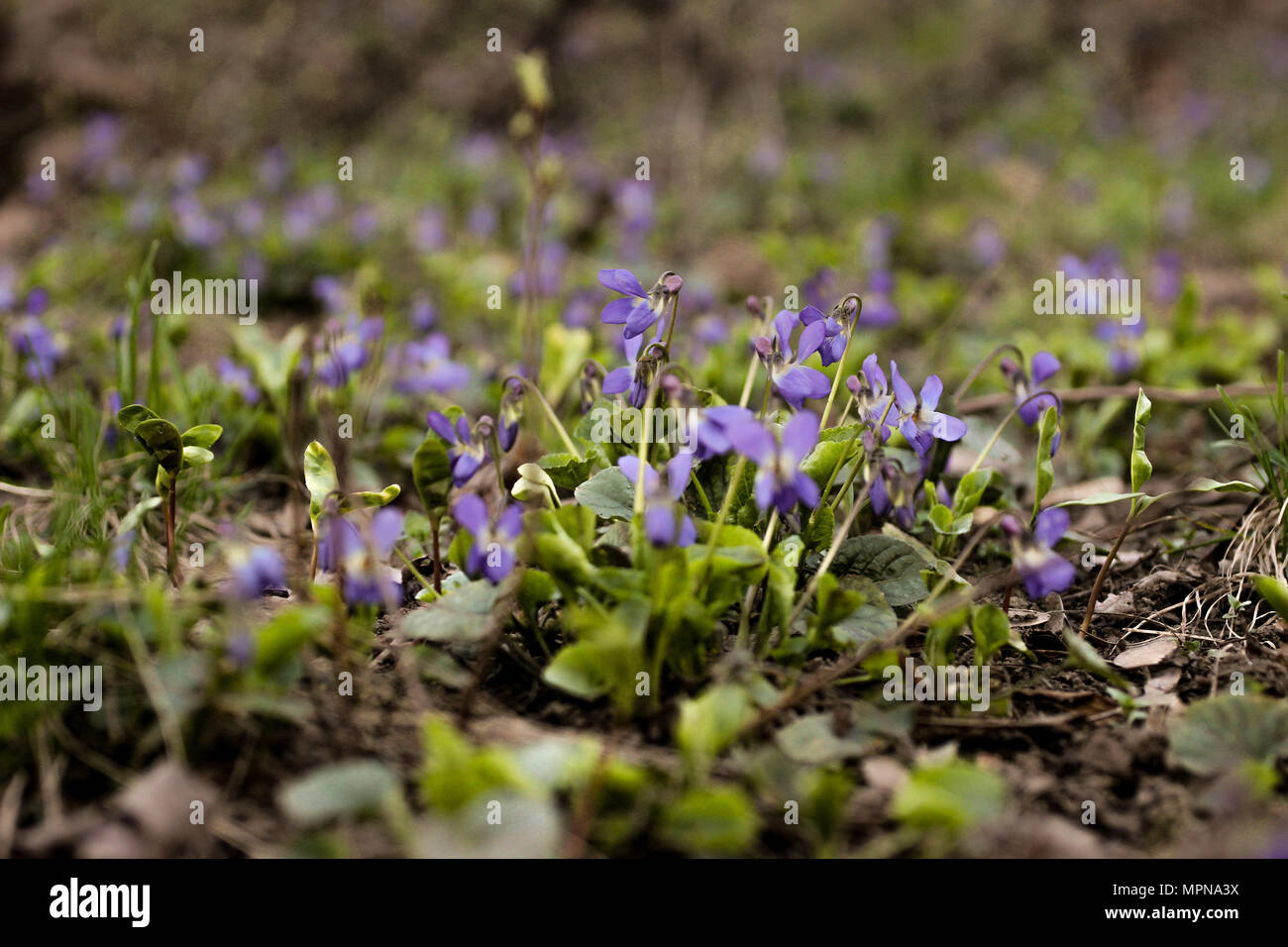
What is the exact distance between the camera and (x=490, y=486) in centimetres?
249

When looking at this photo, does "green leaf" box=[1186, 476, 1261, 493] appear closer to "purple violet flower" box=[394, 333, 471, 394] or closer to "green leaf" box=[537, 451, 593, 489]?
"green leaf" box=[537, 451, 593, 489]

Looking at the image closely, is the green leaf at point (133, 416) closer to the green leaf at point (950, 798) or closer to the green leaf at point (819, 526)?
the green leaf at point (819, 526)

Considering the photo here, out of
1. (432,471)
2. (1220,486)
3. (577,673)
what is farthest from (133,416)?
(1220,486)

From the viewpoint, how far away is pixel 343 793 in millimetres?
1431

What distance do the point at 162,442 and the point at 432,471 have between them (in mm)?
523

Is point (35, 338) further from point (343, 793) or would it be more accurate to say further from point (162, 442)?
point (343, 793)

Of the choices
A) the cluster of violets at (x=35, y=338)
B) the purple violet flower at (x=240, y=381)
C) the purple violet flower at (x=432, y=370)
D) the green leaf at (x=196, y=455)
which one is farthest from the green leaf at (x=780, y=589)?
the cluster of violets at (x=35, y=338)

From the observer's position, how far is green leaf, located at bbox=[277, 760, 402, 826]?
4.62 ft

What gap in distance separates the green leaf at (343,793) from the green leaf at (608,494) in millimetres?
754

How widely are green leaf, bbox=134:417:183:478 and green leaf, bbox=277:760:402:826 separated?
0.88m

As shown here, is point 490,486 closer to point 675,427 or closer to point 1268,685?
point 675,427

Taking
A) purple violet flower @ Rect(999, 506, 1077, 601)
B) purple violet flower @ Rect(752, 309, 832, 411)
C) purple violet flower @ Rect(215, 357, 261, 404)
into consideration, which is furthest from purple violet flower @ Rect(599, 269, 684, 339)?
purple violet flower @ Rect(215, 357, 261, 404)

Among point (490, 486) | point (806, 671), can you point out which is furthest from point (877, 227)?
point (806, 671)

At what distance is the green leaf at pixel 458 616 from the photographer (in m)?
1.83
